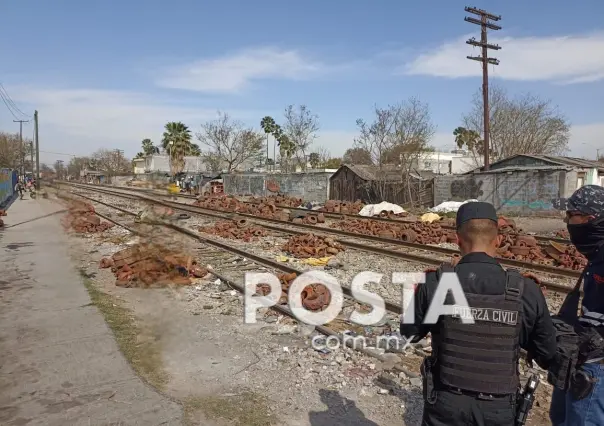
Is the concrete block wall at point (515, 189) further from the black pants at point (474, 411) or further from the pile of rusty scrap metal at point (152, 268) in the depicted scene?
the black pants at point (474, 411)

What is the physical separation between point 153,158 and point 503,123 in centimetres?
3804

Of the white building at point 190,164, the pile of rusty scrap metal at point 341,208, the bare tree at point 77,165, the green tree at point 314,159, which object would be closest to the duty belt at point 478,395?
the pile of rusty scrap metal at point 341,208

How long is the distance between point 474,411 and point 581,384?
0.61m

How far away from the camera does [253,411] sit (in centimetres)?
411

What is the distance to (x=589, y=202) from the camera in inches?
100

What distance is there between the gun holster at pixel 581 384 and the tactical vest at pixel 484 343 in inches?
14.2

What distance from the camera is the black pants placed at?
226cm

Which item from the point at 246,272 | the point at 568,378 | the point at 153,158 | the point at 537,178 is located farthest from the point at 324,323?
the point at 153,158

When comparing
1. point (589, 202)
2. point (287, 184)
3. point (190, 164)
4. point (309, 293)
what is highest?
point (190, 164)

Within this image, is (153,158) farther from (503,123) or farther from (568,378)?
(568,378)

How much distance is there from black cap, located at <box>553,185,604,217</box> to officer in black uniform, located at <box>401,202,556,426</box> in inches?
23.8

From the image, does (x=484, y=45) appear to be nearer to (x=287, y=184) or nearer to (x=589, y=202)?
(x=287, y=184)

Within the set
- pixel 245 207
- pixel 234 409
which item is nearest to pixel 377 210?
pixel 245 207

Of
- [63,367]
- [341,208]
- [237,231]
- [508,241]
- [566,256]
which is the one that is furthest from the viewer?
[341,208]
